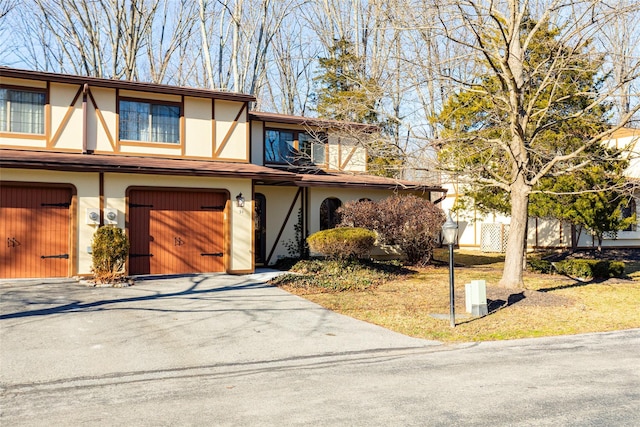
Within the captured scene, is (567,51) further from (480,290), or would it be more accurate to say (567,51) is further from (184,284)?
(184,284)

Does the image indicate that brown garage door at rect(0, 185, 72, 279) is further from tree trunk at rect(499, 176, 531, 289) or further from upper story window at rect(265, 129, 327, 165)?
tree trunk at rect(499, 176, 531, 289)

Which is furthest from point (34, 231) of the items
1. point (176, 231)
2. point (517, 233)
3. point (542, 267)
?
point (542, 267)

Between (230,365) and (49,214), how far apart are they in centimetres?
897

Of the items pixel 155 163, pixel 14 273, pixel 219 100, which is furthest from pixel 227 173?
pixel 14 273

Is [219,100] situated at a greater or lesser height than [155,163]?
greater

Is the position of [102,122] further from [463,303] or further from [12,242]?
[463,303]

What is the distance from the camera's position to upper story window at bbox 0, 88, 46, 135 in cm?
1439

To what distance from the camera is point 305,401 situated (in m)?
5.27

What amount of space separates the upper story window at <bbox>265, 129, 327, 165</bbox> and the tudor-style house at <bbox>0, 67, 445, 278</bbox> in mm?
2062

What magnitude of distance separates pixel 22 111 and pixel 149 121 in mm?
3333

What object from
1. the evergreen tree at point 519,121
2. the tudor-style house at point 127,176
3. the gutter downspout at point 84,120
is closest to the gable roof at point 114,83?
the tudor-style house at point 127,176

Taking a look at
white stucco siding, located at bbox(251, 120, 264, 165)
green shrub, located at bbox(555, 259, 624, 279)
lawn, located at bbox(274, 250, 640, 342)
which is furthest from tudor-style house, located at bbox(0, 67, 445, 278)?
green shrub, located at bbox(555, 259, 624, 279)

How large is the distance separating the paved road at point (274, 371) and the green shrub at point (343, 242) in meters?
4.65

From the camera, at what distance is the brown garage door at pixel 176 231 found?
1438 centimetres
